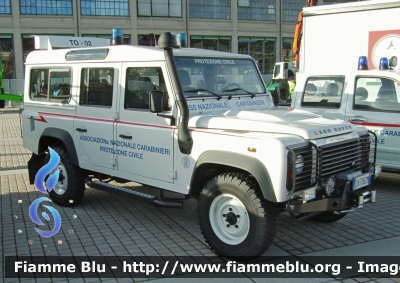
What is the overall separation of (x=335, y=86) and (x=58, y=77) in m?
4.52

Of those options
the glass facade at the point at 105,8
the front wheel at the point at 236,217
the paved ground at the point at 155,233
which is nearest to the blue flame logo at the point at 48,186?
the paved ground at the point at 155,233

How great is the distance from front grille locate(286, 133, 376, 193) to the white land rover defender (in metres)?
0.01

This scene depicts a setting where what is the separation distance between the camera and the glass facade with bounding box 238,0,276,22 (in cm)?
3522

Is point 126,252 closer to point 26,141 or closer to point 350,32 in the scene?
point 26,141

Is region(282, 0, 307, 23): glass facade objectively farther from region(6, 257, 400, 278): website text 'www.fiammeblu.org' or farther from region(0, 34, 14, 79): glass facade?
region(6, 257, 400, 278): website text 'www.fiammeblu.org'

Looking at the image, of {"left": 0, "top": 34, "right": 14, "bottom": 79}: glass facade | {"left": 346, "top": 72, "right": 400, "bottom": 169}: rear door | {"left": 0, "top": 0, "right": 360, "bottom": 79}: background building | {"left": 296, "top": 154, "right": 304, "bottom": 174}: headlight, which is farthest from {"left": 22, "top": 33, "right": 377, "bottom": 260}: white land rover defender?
{"left": 0, "top": 34, "right": 14, "bottom": 79}: glass facade

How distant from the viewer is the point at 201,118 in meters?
4.92

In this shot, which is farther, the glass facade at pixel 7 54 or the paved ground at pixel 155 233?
the glass facade at pixel 7 54

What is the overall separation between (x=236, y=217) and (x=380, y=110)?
3.81 metres

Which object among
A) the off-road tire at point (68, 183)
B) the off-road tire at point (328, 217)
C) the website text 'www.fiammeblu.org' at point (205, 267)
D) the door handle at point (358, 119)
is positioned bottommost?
the website text 'www.fiammeblu.org' at point (205, 267)

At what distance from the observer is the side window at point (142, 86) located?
17.0 feet

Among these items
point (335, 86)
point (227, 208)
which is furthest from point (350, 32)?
point (227, 208)

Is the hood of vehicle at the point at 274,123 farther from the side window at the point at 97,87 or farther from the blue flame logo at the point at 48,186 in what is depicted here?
the blue flame logo at the point at 48,186

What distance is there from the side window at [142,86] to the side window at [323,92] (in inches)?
142
